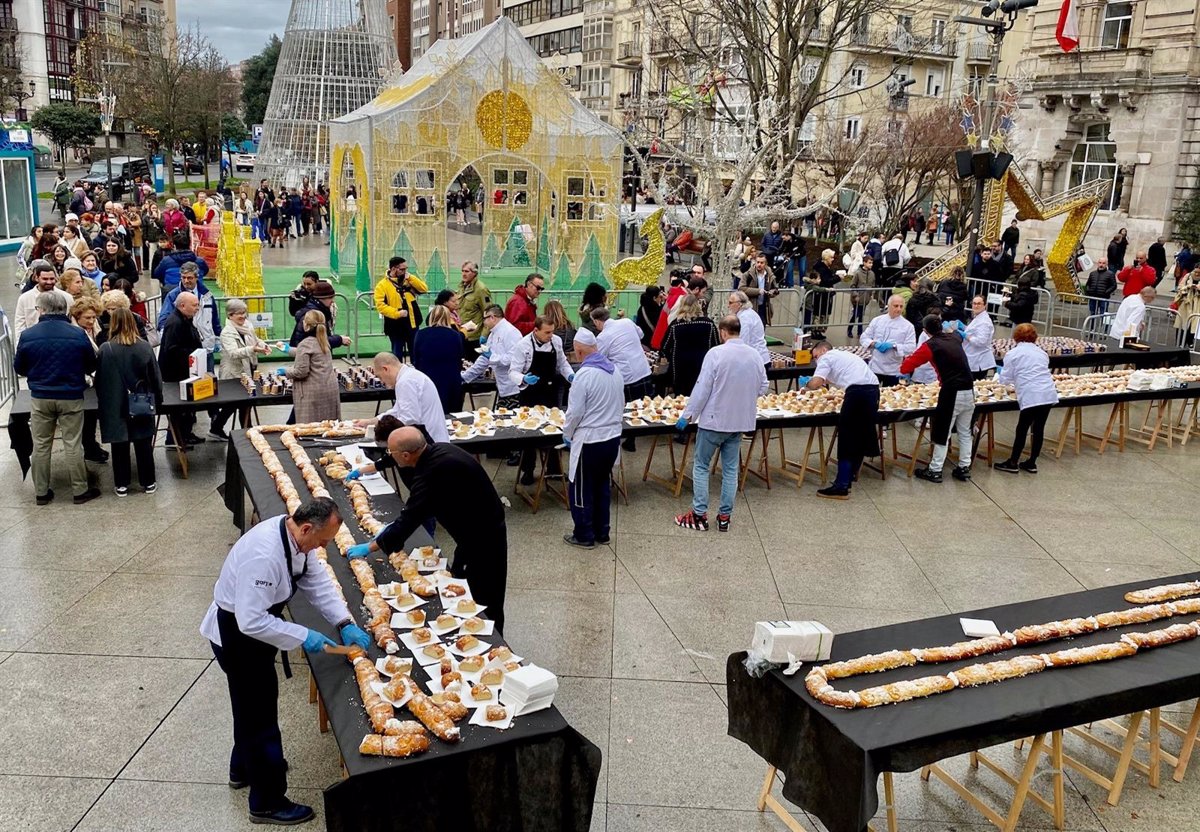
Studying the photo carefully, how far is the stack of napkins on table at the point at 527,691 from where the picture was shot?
4301 mm

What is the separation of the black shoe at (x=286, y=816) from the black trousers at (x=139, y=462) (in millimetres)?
5450

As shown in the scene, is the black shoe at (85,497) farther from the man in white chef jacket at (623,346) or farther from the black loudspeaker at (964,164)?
the black loudspeaker at (964,164)

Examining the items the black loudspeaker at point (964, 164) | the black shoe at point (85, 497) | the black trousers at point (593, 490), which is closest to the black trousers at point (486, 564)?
the black trousers at point (593, 490)

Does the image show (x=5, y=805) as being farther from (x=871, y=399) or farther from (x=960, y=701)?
(x=871, y=399)

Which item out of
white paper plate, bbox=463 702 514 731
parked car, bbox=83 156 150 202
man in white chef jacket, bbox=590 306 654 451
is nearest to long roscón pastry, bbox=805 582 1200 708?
white paper plate, bbox=463 702 514 731

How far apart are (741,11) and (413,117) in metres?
7.27

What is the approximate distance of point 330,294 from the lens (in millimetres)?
10883

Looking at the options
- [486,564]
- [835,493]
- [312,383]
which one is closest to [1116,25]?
[835,493]

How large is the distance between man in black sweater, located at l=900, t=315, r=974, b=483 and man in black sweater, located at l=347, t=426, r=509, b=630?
612 centimetres

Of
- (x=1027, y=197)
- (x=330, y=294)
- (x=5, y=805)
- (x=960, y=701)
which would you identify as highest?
(x=1027, y=197)

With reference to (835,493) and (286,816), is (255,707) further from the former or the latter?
(835,493)

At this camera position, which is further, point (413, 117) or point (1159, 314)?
point (1159, 314)

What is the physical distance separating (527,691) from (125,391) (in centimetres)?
648

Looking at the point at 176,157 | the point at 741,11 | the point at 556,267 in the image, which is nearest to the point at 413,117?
the point at 556,267
